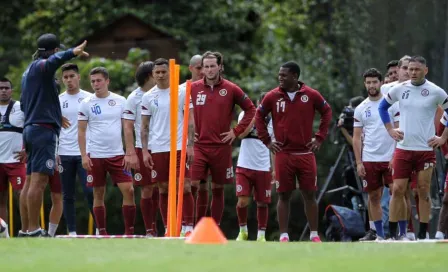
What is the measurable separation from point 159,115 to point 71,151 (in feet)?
6.39

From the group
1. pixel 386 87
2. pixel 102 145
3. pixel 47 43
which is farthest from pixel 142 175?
pixel 386 87

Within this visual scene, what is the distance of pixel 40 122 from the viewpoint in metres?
18.1

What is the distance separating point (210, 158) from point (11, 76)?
2207 centimetres

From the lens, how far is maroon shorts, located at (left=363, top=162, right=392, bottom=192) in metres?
20.8

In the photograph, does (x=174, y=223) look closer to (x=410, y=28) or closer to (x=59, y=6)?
(x=410, y=28)

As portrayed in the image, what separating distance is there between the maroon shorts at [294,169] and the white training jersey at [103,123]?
256 centimetres

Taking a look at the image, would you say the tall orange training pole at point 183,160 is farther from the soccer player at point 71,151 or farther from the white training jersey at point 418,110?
the soccer player at point 71,151

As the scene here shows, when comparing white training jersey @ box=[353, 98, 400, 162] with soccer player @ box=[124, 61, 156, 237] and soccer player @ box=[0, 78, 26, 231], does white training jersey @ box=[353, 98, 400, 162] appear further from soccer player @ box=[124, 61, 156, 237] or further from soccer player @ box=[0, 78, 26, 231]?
soccer player @ box=[0, 78, 26, 231]

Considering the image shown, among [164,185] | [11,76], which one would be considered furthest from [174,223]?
[11,76]

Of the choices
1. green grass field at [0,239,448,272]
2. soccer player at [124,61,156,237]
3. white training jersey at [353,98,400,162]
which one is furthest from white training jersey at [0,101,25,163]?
green grass field at [0,239,448,272]

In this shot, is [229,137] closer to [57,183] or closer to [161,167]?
[161,167]

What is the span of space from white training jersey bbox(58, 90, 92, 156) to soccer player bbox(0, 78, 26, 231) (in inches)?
31.8

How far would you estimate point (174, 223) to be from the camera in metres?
18.2

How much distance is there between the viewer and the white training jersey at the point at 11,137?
71.8 ft
